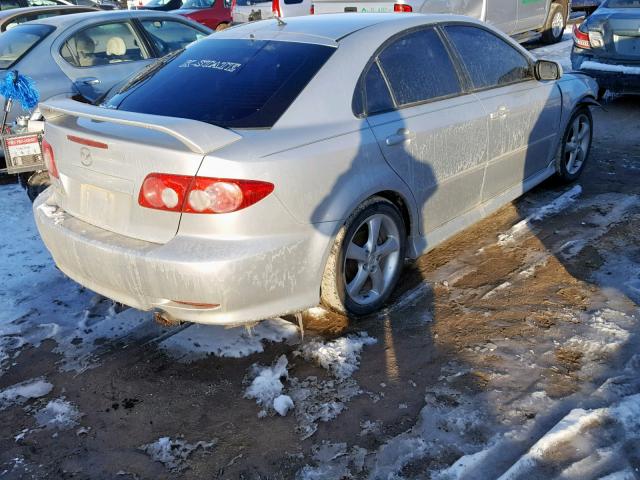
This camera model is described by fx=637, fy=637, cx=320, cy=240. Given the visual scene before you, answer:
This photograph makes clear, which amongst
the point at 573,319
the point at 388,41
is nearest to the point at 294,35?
the point at 388,41

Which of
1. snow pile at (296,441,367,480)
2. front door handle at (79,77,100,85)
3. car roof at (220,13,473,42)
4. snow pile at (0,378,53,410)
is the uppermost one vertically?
car roof at (220,13,473,42)

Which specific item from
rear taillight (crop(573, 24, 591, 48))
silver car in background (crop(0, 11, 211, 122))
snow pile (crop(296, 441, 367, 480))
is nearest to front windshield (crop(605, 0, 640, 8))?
rear taillight (crop(573, 24, 591, 48))

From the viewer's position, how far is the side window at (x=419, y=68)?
149 inches

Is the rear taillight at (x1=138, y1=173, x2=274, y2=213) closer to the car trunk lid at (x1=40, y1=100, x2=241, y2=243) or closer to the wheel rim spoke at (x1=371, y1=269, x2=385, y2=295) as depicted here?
the car trunk lid at (x1=40, y1=100, x2=241, y2=243)

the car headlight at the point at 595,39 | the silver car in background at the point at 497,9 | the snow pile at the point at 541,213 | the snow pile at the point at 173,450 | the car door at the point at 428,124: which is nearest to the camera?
the snow pile at the point at 173,450

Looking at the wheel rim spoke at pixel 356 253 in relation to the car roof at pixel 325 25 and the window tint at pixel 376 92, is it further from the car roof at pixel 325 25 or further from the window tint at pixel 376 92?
the car roof at pixel 325 25

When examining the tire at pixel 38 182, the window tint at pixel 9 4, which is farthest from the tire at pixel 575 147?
the window tint at pixel 9 4

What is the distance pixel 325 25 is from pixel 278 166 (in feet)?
4.45

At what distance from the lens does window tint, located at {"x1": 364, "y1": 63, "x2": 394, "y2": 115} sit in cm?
358

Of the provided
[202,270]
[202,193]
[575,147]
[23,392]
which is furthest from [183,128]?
[575,147]

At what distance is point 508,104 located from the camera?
459 cm

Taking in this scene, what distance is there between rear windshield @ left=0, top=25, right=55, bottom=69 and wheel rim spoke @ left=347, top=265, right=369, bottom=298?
15.9 feet

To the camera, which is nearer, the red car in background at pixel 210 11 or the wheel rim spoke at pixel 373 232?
the wheel rim spoke at pixel 373 232

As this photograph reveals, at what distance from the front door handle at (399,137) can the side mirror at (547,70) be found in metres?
1.82
